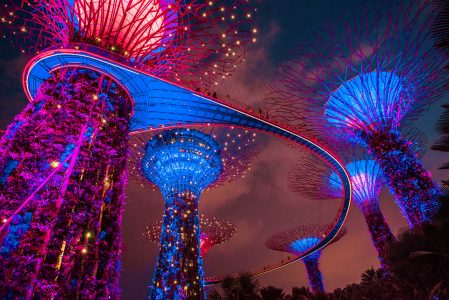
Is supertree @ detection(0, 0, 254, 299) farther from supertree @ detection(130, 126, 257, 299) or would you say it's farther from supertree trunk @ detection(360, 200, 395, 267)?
supertree trunk @ detection(360, 200, 395, 267)

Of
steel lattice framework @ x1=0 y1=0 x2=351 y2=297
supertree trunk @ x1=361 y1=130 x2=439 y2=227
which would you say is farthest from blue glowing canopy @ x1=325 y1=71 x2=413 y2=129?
steel lattice framework @ x1=0 y1=0 x2=351 y2=297

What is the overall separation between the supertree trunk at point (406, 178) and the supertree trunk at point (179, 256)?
343 inches

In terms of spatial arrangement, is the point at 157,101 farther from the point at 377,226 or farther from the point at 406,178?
the point at 377,226

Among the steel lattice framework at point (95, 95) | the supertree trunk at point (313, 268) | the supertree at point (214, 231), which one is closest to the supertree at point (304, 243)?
the supertree trunk at point (313, 268)

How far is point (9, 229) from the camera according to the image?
4.86 m

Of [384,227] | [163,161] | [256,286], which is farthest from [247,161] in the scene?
[384,227]

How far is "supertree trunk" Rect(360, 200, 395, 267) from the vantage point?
16972mm

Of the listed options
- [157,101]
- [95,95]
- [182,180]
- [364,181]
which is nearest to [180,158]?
[182,180]

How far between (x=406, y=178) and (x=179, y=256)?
973cm

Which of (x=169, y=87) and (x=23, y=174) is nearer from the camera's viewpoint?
(x=23, y=174)

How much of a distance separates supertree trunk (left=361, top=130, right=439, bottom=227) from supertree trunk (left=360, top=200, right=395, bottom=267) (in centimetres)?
737

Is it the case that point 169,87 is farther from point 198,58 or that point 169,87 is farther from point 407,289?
point 407,289

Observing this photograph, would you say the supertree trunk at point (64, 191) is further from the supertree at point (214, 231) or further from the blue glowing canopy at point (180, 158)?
the supertree at point (214, 231)

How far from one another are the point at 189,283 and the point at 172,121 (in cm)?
737
